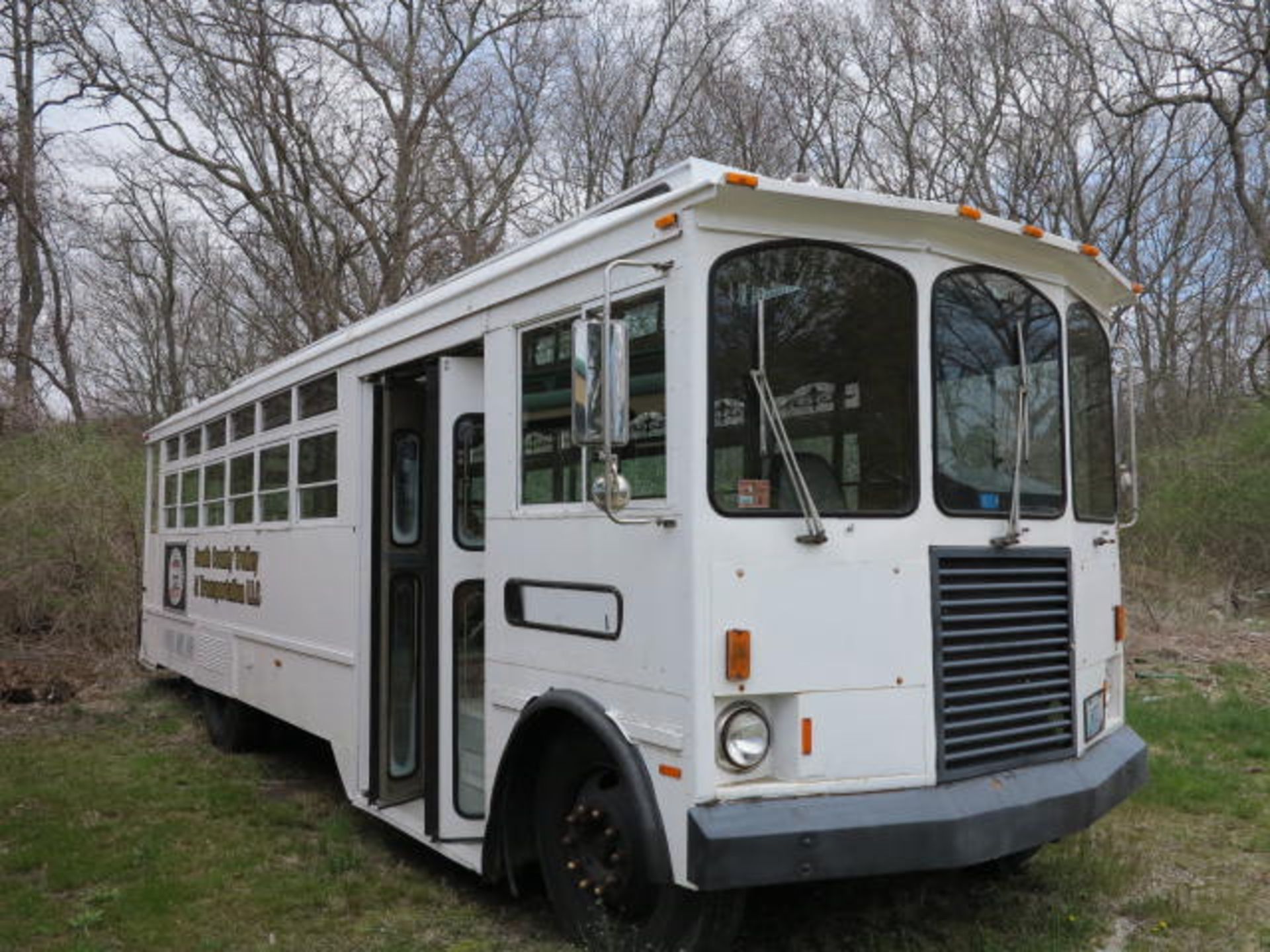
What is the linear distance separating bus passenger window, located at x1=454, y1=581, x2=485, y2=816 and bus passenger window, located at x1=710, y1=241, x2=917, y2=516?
1.81 meters

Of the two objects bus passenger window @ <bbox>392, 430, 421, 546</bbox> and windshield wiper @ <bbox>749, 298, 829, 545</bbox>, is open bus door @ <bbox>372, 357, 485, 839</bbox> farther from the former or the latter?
windshield wiper @ <bbox>749, 298, 829, 545</bbox>

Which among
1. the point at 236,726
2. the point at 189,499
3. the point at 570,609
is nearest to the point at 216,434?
the point at 189,499

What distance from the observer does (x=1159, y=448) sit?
17.0 metres

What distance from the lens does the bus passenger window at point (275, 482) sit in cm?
677

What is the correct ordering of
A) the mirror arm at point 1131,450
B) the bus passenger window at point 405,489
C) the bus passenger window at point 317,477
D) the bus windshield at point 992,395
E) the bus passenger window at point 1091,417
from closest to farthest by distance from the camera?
1. the bus windshield at point 992,395
2. the bus passenger window at point 1091,417
3. the mirror arm at point 1131,450
4. the bus passenger window at point 405,489
5. the bus passenger window at point 317,477

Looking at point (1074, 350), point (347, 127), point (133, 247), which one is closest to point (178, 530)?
point (1074, 350)

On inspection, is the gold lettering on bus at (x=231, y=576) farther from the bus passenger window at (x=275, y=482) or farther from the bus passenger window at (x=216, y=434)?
the bus passenger window at (x=216, y=434)

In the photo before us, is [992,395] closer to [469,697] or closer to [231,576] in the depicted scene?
[469,697]

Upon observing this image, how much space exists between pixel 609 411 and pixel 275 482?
13.6 ft

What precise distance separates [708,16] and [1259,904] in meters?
17.3

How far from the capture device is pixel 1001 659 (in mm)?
3943

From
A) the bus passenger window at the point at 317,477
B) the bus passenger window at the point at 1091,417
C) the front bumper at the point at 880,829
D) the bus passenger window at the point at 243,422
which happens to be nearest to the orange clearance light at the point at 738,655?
the front bumper at the point at 880,829

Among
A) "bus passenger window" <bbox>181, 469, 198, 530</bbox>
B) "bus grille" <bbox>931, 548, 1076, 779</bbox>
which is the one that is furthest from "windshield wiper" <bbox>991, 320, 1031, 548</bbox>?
"bus passenger window" <bbox>181, 469, 198, 530</bbox>

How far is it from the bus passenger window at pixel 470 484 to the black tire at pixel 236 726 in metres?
3.63
